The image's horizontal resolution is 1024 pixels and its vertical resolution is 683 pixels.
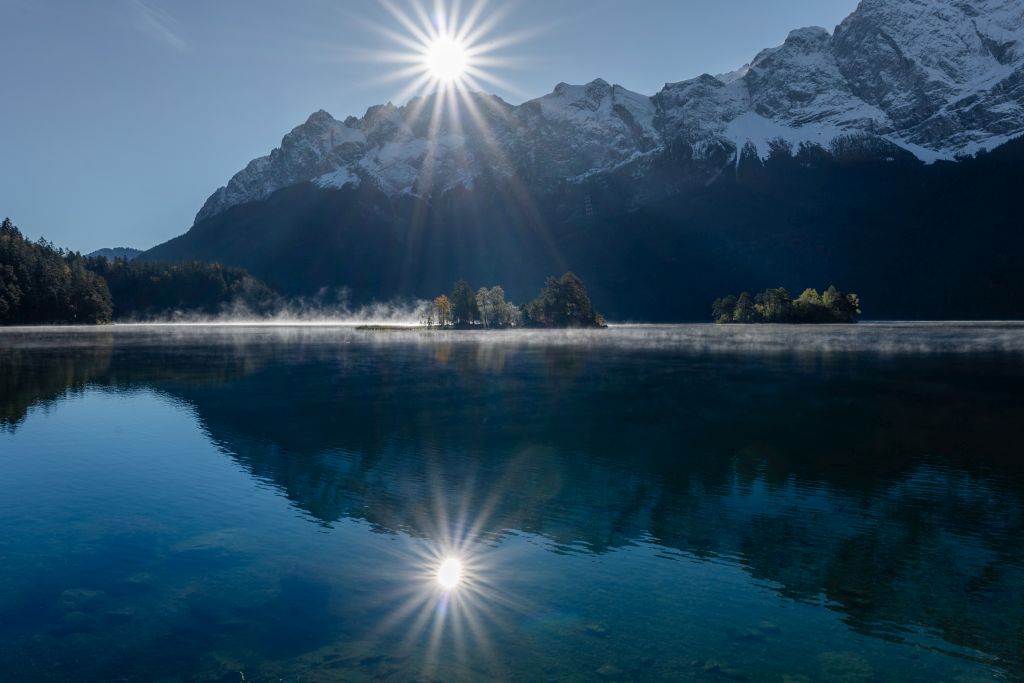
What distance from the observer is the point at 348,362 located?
331 feet

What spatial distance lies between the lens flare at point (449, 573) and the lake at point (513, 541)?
0.26 metres

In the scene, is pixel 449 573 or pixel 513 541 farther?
pixel 513 541

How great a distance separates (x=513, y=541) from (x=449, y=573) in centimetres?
380

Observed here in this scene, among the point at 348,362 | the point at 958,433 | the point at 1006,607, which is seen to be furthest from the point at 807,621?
the point at 348,362

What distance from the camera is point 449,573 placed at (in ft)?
71.3

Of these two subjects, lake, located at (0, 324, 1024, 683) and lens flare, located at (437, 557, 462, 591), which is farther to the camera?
lens flare, located at (437, 557, 462, 591)

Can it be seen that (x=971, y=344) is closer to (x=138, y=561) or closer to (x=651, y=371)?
(x=651, y=371)

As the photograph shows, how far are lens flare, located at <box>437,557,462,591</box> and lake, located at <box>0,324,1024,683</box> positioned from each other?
0.26 metres

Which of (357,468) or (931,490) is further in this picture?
(357,468)

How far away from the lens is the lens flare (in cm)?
2080

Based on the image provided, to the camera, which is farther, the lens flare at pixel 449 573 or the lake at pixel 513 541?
the lens flare at pixel 449 573

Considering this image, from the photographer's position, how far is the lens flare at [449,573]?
20797 mm

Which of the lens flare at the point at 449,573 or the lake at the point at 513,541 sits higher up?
the lake at the point at 513,541

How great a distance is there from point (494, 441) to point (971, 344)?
130m
